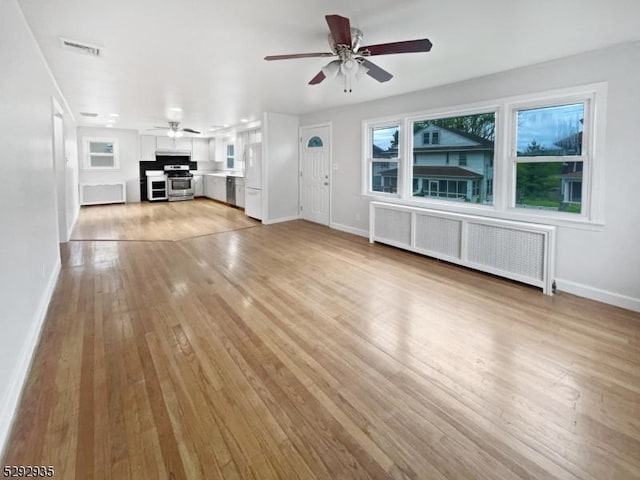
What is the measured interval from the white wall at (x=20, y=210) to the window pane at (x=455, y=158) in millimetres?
4785

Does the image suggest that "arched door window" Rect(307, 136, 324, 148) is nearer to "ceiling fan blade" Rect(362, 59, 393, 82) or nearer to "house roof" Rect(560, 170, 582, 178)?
"ceiling fan blade" Rect(362, 59, 393, 82)

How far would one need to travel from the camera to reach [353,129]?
20.9ft

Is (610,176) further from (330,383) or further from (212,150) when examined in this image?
(212,150)

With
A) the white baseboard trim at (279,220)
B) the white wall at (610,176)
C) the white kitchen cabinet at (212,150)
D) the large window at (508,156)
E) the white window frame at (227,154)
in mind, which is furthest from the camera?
the white kitchen cabinet at (212,150)

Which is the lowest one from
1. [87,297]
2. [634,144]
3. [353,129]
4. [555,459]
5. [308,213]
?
[555,459]

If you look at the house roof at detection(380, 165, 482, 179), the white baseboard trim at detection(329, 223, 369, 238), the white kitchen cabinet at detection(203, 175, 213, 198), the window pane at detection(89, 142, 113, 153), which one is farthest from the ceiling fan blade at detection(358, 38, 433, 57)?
the window pane at detection(89, 142, 113, 153)

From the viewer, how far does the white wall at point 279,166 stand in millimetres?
7391

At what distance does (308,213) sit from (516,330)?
5.57m

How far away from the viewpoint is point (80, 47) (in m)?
3.38

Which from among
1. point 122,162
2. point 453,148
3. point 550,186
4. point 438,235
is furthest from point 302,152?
point 122,162

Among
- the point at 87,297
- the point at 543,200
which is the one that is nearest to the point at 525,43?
the point at 543,200

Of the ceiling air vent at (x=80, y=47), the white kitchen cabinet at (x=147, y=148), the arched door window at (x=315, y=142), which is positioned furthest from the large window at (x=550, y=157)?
the white kitchen cabinet at (x=147, y=148)

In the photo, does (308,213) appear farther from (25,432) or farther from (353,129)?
(25,432)

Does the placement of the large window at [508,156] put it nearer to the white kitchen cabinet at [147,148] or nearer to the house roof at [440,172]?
the house roof at [440,172]
